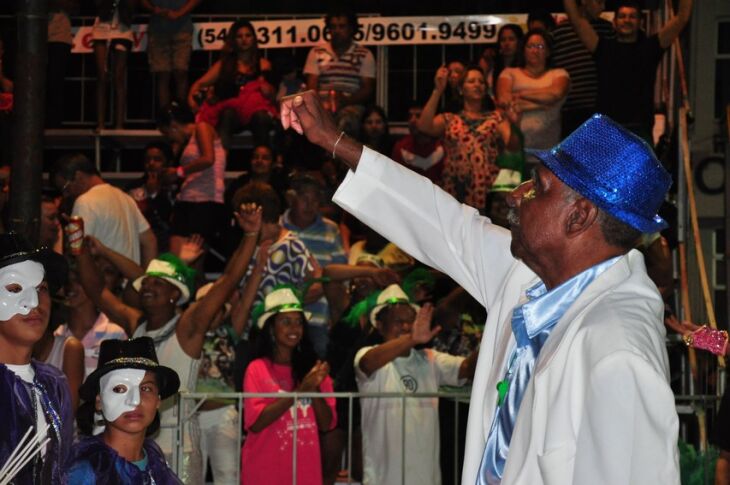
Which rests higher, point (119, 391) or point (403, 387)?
point (119, 391)

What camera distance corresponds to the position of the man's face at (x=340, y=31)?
37.0 feet

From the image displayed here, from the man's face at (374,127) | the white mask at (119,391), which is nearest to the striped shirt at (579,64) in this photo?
the man's face at (374,127)

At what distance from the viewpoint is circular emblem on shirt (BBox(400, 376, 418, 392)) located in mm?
7482

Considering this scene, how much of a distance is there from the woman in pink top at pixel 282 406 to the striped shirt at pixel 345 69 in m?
4.02

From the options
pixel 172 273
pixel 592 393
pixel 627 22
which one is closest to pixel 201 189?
pixel 172 273

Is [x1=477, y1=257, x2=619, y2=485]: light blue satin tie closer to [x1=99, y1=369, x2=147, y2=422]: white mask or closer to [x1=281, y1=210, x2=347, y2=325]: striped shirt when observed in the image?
[x1=99, y1=369, x2=147, y2=422]: white mask

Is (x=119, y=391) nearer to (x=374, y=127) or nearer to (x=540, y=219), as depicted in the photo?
(x=540, y=219)

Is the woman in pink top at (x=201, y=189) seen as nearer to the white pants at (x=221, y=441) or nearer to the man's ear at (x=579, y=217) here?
the white pants at (x=221, y=441)

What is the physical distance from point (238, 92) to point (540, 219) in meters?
8.38

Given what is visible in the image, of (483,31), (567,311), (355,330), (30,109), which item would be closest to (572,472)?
(567,311)

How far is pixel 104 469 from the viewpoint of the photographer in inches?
201

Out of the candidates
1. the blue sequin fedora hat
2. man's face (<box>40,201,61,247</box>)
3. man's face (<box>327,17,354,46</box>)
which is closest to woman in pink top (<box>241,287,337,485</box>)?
man's face (<box>40,201,61,247</box>)

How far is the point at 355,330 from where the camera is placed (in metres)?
8.23

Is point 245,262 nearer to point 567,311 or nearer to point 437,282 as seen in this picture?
point 437,282
